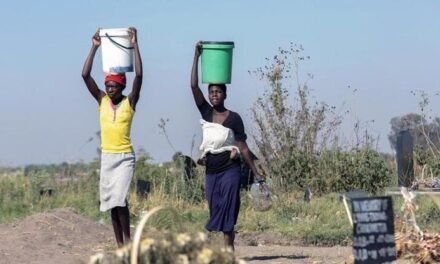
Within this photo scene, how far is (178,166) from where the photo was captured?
16.4 m

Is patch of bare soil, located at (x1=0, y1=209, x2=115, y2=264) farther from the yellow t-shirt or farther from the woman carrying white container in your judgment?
the yellow t-shirt

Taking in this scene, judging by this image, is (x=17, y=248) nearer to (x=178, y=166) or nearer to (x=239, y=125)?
(x=239, y=125)

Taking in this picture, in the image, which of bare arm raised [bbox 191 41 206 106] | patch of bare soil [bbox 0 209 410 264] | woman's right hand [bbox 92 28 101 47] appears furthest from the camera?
patch of bare soil [bbox 0 209 410 264]

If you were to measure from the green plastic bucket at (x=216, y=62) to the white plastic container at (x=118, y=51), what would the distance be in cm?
67

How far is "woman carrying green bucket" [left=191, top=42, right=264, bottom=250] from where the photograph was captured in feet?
30.5

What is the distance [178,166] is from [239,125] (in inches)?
278

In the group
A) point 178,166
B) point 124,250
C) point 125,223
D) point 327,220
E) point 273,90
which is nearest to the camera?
point 124,250

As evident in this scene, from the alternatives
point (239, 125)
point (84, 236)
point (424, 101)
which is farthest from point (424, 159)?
point (239, 125)

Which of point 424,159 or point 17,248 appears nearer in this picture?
point 17,248

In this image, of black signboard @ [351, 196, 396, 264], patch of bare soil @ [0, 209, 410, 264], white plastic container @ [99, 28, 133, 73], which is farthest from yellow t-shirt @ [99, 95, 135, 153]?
black signboard @ [351, 196, 396, 264]

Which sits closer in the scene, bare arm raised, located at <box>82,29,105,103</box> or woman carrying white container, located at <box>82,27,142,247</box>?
woman carrying white container, located at <box>82,27,142,247</box>

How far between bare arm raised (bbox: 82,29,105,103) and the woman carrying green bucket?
862 millimetres

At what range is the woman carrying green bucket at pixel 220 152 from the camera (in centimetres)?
929

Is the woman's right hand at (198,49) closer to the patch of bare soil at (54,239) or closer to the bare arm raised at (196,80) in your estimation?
the bare arm raised at (196,80)
